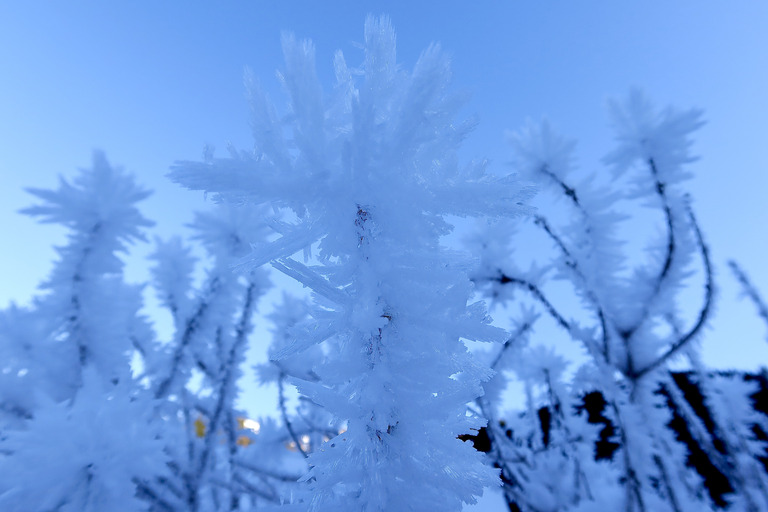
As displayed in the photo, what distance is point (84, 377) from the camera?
1.36 metres

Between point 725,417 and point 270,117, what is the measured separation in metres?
5.04

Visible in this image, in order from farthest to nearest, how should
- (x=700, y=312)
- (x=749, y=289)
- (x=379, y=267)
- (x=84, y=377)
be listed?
(x=749, y=289)
(x=700, y=312)
(x=84, y=377)
(x=379, y=267)

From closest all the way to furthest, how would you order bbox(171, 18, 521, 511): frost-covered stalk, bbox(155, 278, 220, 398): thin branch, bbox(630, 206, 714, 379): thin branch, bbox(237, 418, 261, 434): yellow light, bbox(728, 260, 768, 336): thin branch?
1. bbox(171, 18, 521, 511): frost-covered stalk
2. bbox(630, 206, 714, 379): thin branch
3. bbox(155, 278, 220, 398): thin branch
4. bbox(237, 418, 261, 434): yellow light
5. bbox(728, 260, 768, 336): thin branch

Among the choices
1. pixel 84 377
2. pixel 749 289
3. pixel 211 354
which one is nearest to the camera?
pixel 84 377

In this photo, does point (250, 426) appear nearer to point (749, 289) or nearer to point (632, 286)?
point (632, 286)

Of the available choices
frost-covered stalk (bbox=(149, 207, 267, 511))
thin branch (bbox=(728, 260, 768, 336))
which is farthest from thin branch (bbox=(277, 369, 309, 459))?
thin branch (bbox=(728, 260, 768, 336))

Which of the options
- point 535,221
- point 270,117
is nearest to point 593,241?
point 535,221

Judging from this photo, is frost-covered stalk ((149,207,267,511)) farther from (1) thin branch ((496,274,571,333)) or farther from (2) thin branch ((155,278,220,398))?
(1) thin branch ((496,274,571,333))

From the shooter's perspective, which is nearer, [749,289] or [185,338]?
[185,338]

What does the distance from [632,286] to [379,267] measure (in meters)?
2.77

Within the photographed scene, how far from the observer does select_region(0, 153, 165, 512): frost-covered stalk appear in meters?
1.06

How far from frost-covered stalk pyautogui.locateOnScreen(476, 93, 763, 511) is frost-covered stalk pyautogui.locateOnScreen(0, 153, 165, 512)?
2.12 m

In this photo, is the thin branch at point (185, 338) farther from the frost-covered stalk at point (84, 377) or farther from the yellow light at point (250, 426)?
the yellow light at point (250, 426)

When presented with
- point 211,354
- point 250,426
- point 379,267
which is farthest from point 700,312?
point 250,426
